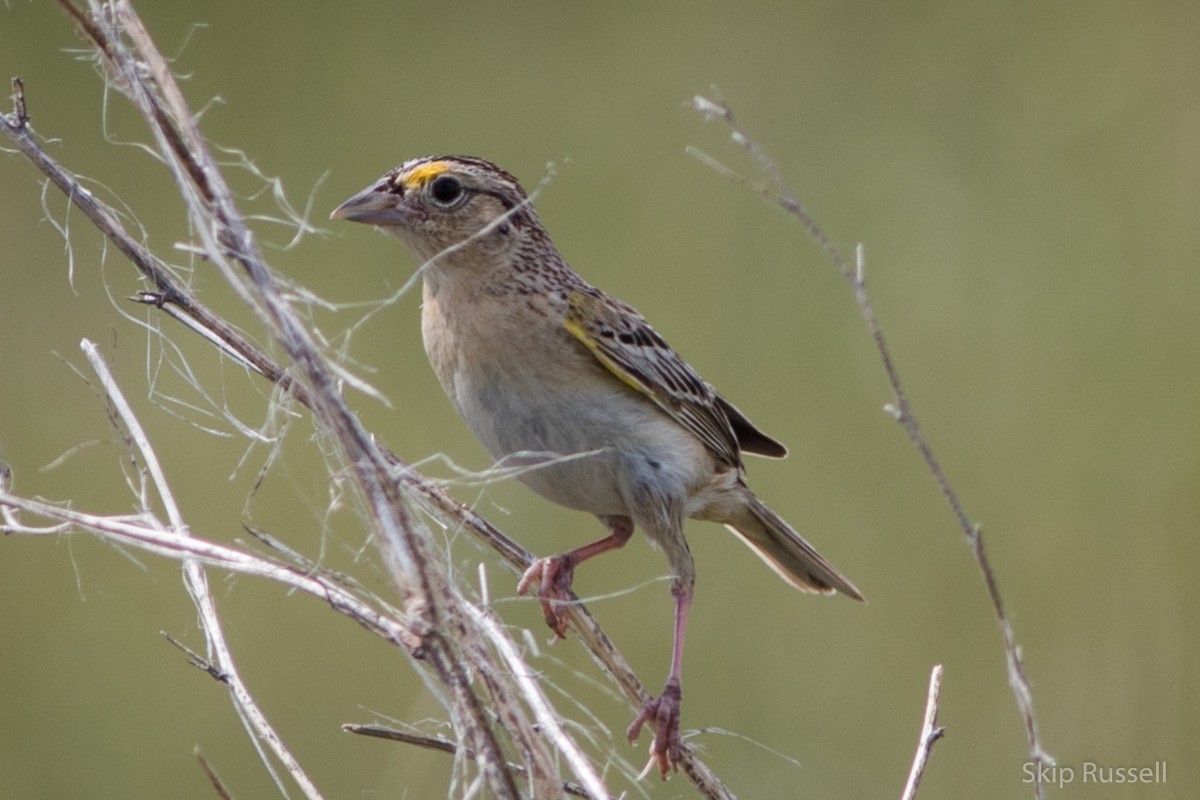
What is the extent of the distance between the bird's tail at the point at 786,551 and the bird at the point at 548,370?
0.85ft

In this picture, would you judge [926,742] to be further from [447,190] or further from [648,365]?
[447,190]

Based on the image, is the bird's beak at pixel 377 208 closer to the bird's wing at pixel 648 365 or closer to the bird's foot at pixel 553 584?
the bird's wing at pixel 648 365

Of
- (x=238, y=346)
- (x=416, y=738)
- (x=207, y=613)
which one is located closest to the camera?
(x=416, y=738)

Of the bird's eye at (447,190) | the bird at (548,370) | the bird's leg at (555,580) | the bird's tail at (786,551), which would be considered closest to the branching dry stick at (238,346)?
the bird's leg at (555,580)

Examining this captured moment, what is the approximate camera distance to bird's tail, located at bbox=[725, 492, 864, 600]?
504cm

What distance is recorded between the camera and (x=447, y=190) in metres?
4.51

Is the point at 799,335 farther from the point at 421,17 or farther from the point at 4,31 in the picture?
the point at 4,31

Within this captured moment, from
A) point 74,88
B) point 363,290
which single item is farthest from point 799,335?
point 74,88

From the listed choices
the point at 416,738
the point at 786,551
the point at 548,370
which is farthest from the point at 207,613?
the point at 786,551

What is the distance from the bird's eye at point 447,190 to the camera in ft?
14.7

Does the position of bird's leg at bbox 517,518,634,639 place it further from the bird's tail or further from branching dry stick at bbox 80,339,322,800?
branching dry stick at bbox 80,339,322,800

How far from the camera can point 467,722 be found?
94.2 inches

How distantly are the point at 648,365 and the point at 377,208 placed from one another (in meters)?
0.89

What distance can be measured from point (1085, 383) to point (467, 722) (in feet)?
17.1
